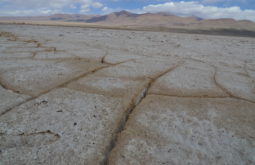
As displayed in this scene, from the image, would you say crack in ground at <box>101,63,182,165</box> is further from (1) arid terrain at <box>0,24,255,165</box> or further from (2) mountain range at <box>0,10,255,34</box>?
(2) mountain range at <box>0,10,255,34</box>

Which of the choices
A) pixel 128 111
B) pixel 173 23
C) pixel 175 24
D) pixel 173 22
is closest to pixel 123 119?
pixel 128 111

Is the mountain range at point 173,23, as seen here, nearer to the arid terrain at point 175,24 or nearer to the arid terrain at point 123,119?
the arid terrain at point 175,24

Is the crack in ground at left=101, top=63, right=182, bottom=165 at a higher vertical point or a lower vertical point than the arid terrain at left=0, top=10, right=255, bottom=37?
lower

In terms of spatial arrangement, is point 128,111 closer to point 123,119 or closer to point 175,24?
point 123,119

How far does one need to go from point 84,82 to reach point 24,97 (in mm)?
433

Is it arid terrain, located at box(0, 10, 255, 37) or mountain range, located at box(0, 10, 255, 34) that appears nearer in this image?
arid terrain, located at box(0, 10, 255, 37)

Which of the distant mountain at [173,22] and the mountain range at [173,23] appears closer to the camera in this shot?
the mountain range at [173,23]

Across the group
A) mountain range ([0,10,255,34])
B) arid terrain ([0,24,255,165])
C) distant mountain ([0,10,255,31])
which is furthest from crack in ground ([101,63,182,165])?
distant mountain ([0,10,255,31])

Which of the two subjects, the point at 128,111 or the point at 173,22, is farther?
the point at 173,22

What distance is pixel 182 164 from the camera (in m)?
0.64

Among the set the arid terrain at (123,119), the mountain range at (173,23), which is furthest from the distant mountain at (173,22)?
the arid terrain at (123,119)

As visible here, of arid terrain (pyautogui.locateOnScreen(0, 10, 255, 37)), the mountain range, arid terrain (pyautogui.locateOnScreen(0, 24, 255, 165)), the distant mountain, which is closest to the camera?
arid terrain (pyautogui.locateOnScreen(0, 24, 255, 165))

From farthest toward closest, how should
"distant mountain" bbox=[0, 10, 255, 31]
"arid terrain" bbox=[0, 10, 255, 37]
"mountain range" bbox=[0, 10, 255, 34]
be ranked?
"distant mountain" bbox=[0, 10, 255, 31]
"mountain range" bbox=[0, 10, 255, 34]
"arid terrain" bbox=[0, 10, 255, 37]

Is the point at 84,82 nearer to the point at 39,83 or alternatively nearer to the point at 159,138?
the point at 39,83
